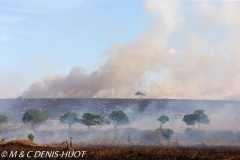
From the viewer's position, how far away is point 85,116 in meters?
88.5

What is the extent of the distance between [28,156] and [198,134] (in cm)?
6154

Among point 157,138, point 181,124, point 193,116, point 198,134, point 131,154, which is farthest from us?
point 181,124

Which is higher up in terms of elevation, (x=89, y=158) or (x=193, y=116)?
(x=193, y=116)

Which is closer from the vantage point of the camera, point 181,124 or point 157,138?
point 157,138

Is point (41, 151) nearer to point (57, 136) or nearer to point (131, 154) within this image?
point (131, 154)

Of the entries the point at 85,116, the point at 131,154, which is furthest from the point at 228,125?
the point at 131,154

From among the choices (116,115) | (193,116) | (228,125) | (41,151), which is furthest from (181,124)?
(41,151)

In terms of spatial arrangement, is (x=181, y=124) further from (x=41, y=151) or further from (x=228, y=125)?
(x=41, y=151)

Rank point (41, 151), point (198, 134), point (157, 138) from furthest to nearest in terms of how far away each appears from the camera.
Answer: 1. point (198, 134)
2. point (157, 138)
3. point (41, 151)

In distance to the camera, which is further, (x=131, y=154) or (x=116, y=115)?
(x=116, y=115)

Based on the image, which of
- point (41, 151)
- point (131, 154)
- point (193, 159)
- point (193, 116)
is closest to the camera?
point (193, 159)

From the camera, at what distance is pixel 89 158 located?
3038cm

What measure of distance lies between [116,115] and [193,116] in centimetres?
1972

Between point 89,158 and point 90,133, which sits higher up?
point 90,133
